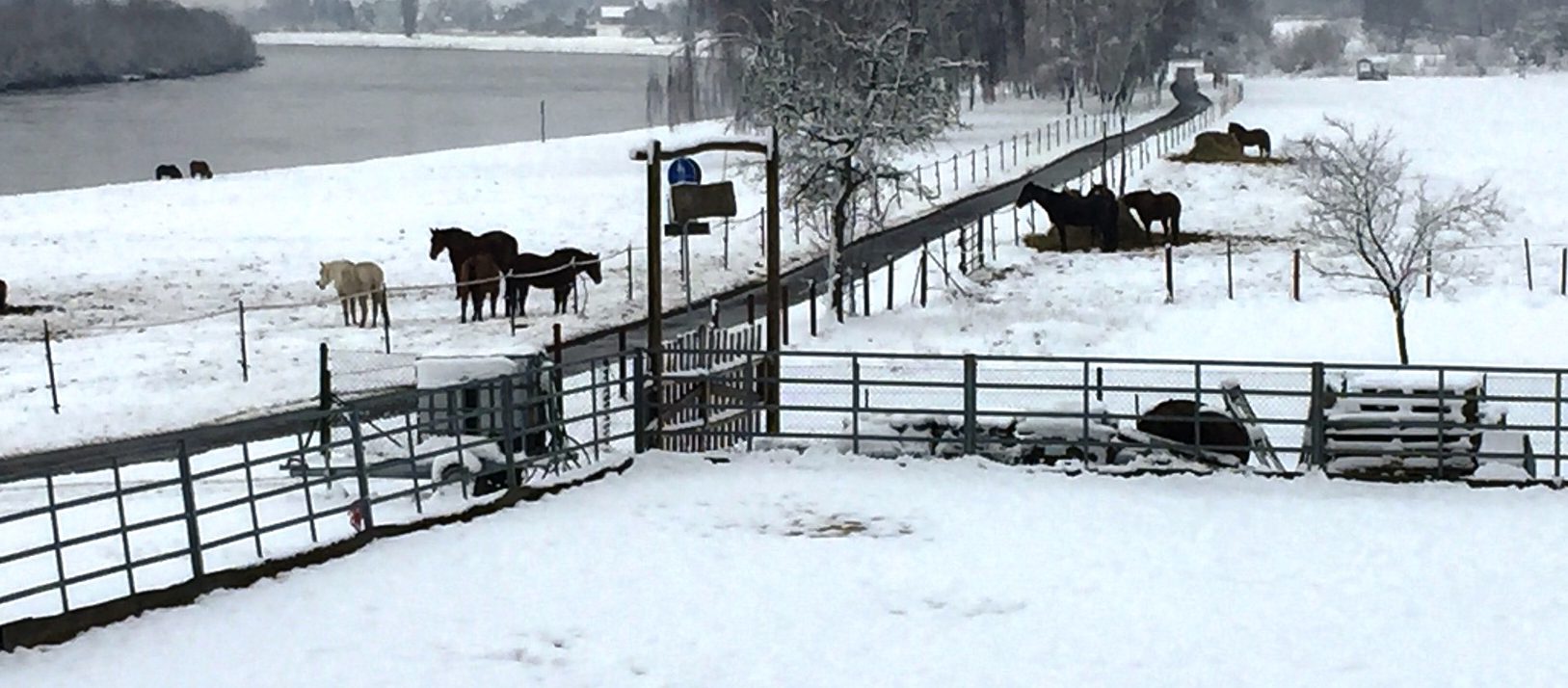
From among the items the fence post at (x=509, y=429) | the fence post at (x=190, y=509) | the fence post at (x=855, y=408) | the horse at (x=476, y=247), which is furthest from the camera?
the horse at (x=476, y=247)

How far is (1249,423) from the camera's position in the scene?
55.8 feet

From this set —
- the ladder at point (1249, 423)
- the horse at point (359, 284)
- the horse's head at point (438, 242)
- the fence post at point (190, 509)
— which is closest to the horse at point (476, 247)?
the horse's head at point (438, 242)

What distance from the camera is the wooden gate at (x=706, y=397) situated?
1802 cm

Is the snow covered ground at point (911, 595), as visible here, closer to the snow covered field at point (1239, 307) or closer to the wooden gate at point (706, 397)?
the wooden gate at point (706, 397)

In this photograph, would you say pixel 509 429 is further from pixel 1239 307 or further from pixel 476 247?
pixel 476 247

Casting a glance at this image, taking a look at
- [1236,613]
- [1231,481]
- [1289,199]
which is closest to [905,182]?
[1289,199]

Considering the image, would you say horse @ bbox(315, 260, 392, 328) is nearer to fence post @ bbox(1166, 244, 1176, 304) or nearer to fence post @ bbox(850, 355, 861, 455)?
fence post @ bbox(1166, 244, 1176, 304)

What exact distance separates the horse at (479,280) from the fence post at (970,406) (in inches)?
575

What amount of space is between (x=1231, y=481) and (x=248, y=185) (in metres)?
45.5

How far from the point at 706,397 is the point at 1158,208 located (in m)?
22.0

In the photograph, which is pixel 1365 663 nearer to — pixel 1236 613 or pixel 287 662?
pixel 1236 613

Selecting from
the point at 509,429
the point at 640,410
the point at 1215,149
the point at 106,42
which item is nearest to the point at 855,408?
the point at 640,410

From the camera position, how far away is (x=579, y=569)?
13812 millimetres

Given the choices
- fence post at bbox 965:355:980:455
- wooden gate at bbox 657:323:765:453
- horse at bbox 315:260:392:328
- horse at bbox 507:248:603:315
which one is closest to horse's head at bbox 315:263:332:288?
horse at bbox 315:260:392:328
